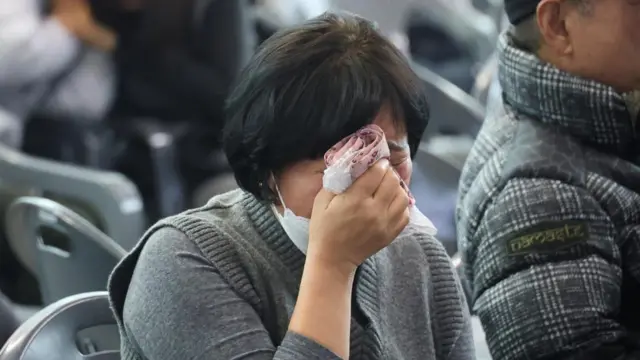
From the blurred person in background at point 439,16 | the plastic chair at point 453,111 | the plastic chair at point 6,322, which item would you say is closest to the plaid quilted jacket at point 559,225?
the plastic chair at point 6,322

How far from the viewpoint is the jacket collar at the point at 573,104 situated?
1.10 m

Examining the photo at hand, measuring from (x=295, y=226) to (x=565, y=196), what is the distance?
13.1 inches

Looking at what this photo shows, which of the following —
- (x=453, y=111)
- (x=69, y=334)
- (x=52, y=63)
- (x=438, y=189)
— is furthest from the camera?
(x=52, y=63)

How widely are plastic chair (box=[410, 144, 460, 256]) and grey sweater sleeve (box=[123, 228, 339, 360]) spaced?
1.40m

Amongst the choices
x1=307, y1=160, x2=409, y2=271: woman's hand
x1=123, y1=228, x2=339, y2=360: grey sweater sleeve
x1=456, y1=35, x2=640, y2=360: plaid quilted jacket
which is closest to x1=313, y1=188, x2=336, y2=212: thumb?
x1=307, y1=160, x2=409, y2=271: woman's hand

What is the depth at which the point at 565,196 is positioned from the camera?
107cm

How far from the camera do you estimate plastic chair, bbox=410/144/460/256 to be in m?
2.29

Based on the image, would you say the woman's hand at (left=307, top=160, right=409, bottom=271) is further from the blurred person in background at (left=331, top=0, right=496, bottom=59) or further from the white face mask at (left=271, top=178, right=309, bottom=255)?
the blurred person in background at (left=331, top=0, right=496, bottom=59)

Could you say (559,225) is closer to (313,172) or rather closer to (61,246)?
(313,172)

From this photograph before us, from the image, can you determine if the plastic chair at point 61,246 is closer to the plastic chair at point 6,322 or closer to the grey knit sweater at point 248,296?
the plastic chair at point 6,322

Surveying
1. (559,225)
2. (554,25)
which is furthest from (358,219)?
(554,25)

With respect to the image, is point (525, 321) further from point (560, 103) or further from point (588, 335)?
point (560, 103)

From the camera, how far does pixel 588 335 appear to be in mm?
1044

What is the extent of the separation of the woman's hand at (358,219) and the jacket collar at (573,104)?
324 millimetres
